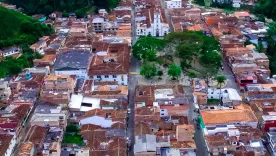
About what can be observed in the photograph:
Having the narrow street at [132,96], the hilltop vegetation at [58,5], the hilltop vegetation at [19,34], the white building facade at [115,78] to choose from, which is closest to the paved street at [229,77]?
the narrow street at [132,96]

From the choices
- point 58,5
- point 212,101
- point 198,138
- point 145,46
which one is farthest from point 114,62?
point 58,5

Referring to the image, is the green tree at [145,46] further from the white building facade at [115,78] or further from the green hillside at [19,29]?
the green hillside at [19,29]

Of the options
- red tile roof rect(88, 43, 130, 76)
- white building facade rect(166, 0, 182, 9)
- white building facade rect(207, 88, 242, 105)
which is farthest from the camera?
white building facade rect(166, 0, 182, 9)

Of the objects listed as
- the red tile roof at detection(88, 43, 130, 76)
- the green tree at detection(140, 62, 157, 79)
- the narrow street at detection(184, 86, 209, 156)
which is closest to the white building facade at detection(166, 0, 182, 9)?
the red tile roof at detection(88, 43, 130, 76)

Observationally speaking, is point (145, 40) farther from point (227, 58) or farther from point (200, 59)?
point (227, 58)

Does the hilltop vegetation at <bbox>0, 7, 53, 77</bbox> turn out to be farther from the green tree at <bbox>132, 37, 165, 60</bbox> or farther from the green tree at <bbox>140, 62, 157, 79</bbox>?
the green tree at <bbox>140, 62, 157, 79</bbox>

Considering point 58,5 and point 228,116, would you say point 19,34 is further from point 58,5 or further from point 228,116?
point 228,116
